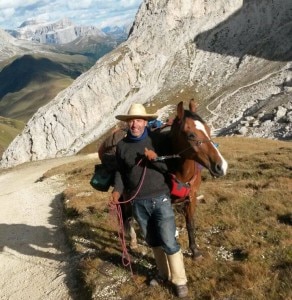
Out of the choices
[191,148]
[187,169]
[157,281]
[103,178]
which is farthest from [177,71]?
[191,148]

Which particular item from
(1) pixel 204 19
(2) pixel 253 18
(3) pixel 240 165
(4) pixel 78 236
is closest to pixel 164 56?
(1) pixel 204 19

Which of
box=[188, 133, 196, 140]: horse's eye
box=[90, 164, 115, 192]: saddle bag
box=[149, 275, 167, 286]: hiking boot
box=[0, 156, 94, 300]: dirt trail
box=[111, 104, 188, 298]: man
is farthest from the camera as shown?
box=[0, 156, 94, 300]: dirt trail

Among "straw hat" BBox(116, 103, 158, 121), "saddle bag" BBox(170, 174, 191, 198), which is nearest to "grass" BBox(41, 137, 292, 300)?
"saddle bag" BBox(170, 174, 191, 198)

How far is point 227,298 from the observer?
8547mm

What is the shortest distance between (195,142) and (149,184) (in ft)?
4.94

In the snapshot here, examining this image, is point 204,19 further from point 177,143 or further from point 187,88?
point 177,143

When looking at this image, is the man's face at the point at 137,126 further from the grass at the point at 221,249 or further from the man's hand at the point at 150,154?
the grass at the point at 221,249

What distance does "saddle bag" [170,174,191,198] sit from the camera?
8.90 m

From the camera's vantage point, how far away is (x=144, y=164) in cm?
866

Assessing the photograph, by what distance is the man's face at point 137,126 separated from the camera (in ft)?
27.9

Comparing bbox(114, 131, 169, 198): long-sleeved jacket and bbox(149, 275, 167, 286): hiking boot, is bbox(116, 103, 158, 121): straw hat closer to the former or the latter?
bbox(114, 131, 169, 198): long-sleeved jacket

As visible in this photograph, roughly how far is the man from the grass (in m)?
1.14

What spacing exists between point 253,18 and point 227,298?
419 ft

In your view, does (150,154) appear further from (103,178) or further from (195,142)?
(103,178)
